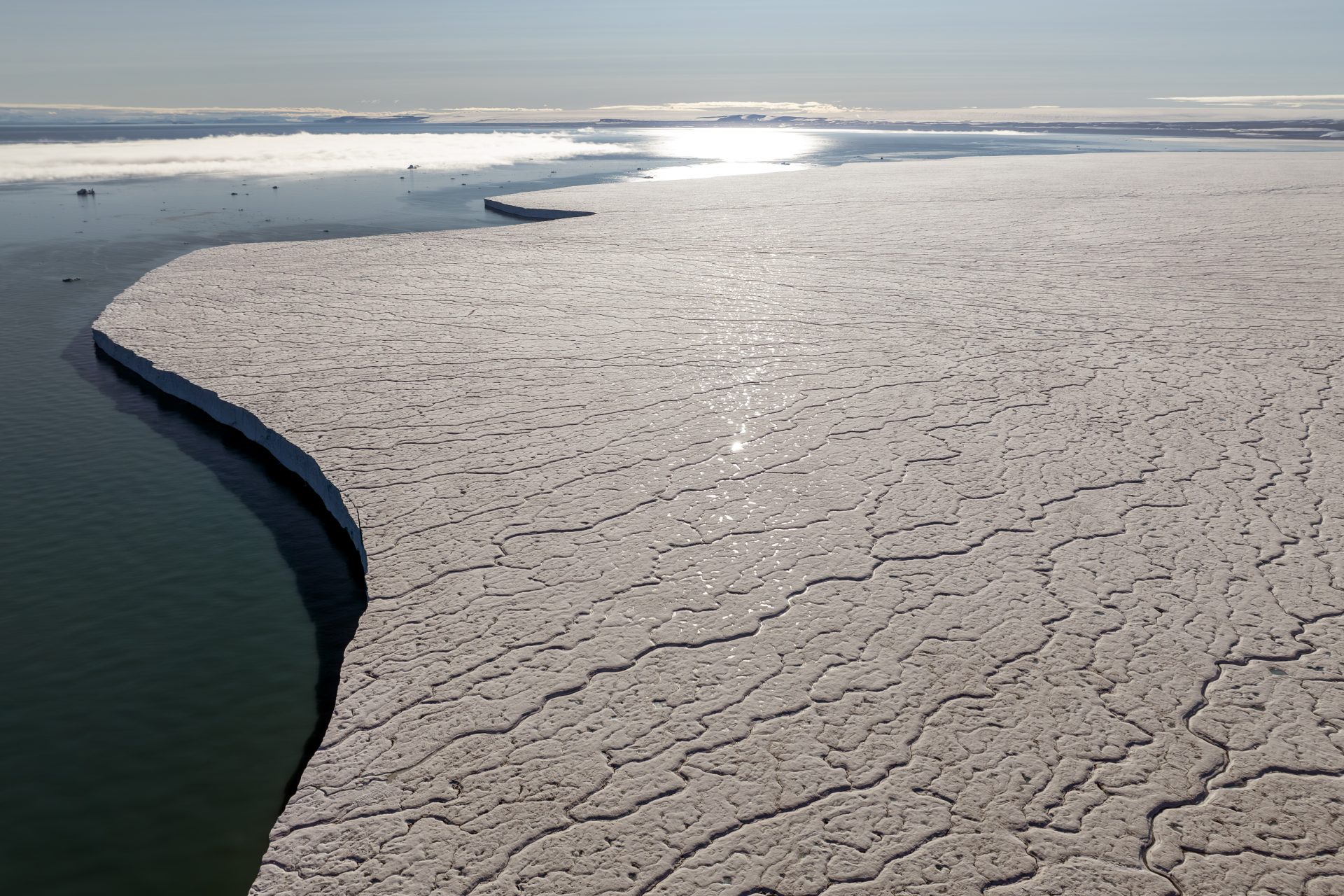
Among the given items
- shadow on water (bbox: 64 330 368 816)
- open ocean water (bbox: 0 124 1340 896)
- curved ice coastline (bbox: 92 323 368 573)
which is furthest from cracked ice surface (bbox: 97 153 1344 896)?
open ocean water (bbox: 0 124 1340 896)

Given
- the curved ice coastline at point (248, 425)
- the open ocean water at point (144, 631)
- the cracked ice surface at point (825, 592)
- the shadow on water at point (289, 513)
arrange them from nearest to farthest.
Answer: the cracked ice surface at point (825, 592) → the open ocean water at point (144, 631) → the shadow on water at point (289, 513) → the curved ice coastline at point (248, 425)

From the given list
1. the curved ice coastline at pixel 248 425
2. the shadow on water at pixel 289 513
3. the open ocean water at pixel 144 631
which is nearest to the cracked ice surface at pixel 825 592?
the curved ice coastline at pixel 248 425

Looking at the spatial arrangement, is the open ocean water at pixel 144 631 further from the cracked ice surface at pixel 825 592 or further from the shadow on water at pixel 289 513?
the cracked ice surface at pixel 825 592

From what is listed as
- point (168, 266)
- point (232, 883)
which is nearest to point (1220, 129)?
point (168, 266)

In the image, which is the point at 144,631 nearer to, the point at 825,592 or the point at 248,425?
the point at 248,425

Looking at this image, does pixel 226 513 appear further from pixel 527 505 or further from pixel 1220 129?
pixel 1220 129

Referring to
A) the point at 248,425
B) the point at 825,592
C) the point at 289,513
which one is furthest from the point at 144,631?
the point at 825,592
